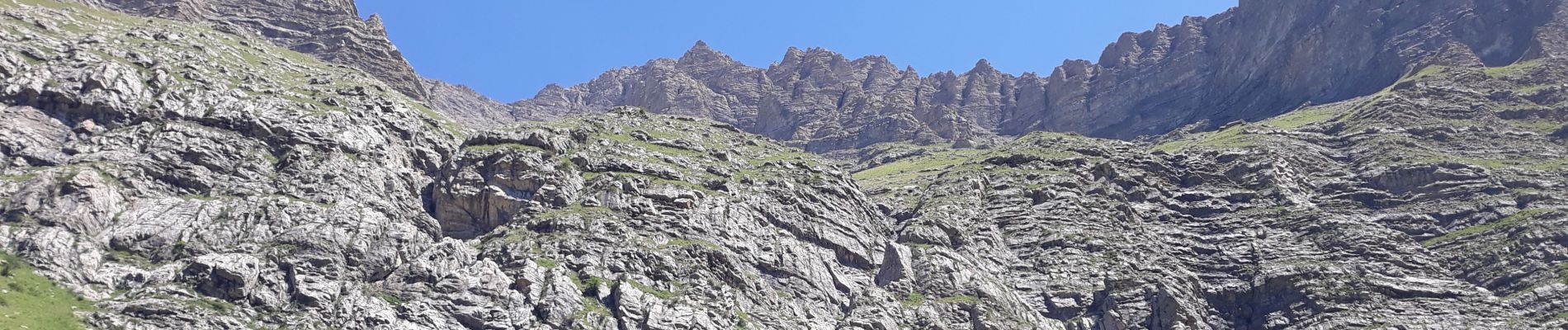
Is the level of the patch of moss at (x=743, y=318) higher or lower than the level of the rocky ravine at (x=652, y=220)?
lower

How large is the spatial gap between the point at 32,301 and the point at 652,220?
192ft

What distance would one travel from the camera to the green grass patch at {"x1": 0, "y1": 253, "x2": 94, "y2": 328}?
84312 millimetres

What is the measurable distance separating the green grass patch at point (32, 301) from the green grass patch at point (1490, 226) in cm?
13971

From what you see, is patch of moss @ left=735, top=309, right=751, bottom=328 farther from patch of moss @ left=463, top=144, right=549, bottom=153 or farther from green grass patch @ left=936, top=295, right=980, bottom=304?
patch of moss @ left=463, top=144, right=549, bottom=153

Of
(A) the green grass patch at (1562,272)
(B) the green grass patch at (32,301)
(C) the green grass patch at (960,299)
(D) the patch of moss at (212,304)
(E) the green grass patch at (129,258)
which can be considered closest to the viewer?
(B) the green grass patch at (32,301)

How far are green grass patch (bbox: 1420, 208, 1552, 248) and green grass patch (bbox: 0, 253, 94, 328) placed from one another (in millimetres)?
139711

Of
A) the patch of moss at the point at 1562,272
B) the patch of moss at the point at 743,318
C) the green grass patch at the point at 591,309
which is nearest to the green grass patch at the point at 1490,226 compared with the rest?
the patch of moss at the point at 1562,272

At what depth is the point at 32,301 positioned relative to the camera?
8750 centimetres

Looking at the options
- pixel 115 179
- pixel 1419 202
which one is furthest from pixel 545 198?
pixel 1419 202

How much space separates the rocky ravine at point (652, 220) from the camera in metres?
102

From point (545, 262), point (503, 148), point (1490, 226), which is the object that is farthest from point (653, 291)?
point (1490, 226)

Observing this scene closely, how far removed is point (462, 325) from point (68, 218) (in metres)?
35.1

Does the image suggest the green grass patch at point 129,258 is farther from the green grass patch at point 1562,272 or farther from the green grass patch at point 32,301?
the green grass patch at point 1562,272

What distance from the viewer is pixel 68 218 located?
99.9 m
